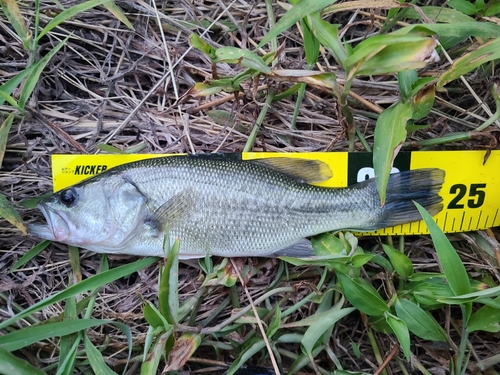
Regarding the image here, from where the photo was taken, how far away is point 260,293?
2.43m

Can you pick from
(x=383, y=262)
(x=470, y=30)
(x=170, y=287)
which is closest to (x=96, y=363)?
(x=170, y=287)

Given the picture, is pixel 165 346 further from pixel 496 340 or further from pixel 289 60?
pixel 496 340

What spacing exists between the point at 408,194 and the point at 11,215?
228 cm

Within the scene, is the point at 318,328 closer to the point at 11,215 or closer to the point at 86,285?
the point at 86,285

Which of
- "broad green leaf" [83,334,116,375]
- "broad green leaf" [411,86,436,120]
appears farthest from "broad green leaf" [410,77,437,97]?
"broad green leaf" [83,334,116,375]

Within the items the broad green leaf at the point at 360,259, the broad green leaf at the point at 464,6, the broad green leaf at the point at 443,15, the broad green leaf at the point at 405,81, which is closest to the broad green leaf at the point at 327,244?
the broad green leaf at the point at 360,259

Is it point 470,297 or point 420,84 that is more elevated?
point 420,84

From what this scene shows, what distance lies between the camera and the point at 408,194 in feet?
7.57

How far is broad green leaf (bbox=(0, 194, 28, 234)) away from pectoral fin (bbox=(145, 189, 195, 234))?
0.72 m

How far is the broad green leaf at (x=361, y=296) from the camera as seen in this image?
6.36ft

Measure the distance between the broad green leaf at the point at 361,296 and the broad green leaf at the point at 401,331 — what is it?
0.18ft

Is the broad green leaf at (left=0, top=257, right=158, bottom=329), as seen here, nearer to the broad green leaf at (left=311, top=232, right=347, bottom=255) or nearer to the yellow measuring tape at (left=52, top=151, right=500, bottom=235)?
the yellow measuring tape at (left=52, top=151, right=500, bottom=235)

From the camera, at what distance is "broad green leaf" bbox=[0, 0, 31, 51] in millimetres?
2297

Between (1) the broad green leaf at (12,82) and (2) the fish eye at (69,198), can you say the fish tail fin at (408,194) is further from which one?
(1) the broad green leaf at (12,82)
